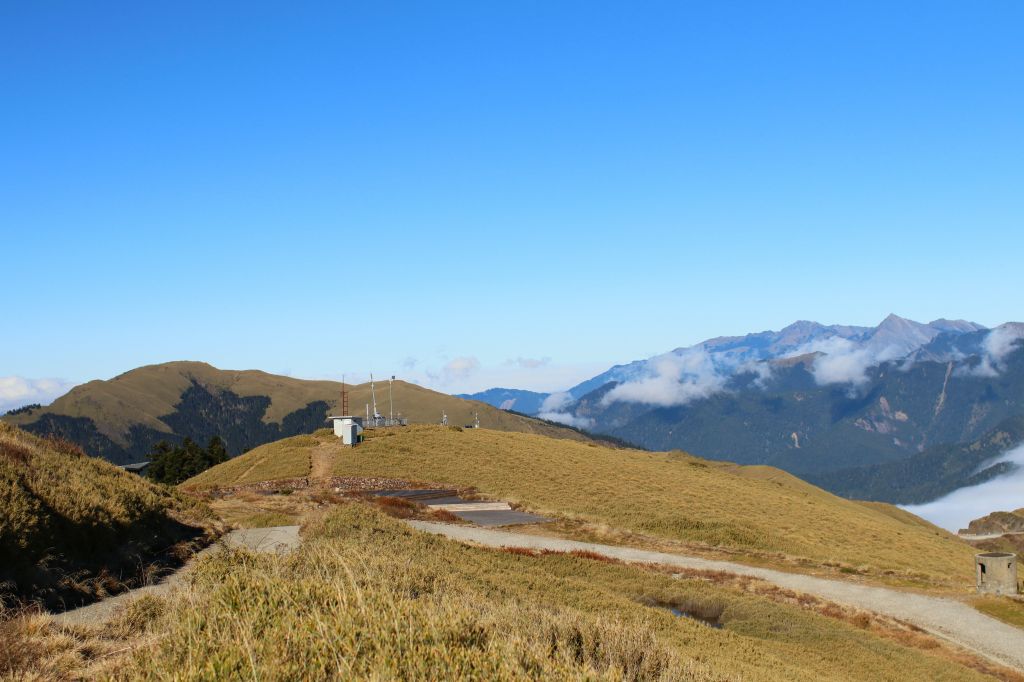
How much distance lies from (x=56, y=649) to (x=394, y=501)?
3167 cm

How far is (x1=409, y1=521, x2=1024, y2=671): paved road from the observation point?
21859mm

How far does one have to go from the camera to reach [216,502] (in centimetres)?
3575

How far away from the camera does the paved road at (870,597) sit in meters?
21.9

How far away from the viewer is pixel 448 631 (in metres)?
8.52

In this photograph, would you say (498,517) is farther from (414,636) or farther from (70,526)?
(414,636)

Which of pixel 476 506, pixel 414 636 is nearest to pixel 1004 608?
pixel 414 636

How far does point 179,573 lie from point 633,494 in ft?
119

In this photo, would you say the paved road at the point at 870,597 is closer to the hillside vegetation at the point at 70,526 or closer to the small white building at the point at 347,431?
the hillside vegetation at the point at 70,526

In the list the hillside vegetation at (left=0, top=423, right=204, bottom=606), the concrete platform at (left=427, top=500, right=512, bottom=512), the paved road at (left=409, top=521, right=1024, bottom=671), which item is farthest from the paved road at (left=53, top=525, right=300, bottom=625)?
the concrete platform at (left=427, top=500, right=512, bottom=512)

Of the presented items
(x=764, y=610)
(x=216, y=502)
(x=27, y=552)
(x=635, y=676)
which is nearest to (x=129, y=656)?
(x=635, y=676)

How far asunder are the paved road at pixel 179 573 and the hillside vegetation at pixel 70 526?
60 cm

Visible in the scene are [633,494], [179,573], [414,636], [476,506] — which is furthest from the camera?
[633,494]

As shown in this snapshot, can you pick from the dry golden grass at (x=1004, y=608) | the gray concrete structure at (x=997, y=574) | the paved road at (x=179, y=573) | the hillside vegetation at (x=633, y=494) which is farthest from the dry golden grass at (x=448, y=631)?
the hillside vegetation at (x=633, y=494)

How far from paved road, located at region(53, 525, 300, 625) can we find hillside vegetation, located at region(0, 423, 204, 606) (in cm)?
60
